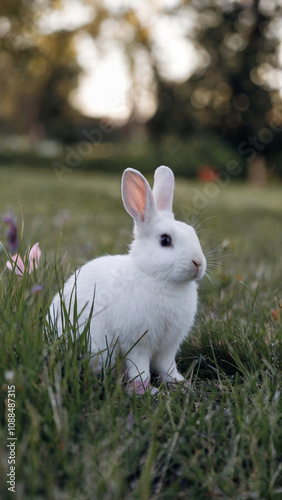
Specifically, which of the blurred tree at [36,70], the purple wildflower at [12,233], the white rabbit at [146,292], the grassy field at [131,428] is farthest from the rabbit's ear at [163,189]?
the blurred tree at [36,70]

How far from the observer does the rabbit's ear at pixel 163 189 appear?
2.56 metres

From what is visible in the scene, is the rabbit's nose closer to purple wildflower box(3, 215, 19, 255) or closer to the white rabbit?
the white rabbit

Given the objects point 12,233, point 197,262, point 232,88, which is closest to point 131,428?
point 197,262

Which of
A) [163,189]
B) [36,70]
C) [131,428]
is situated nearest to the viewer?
[131,428]

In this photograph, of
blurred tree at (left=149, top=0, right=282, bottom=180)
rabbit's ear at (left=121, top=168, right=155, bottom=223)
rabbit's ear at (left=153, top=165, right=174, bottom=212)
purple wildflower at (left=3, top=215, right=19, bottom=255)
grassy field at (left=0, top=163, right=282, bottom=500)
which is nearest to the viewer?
grassy field at (left=0, top=163, right=282, bottom=500)

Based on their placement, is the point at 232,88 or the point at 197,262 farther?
the point at 232,88

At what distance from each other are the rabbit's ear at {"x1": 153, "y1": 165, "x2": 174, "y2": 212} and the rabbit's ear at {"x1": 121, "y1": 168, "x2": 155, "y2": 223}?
140mm

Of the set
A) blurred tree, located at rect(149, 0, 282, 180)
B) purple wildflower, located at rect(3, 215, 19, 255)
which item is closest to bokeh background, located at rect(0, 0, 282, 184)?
blurred tree, located at rect(149, 0, 282, 180)

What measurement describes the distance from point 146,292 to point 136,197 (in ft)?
1.47

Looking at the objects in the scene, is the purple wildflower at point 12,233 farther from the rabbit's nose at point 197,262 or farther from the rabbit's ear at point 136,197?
the rabbit's nose at point 197,262

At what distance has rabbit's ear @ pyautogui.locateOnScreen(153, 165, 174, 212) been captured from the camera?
2.56 m

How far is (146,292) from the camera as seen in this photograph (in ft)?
7.59

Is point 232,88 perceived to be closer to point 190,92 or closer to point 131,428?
point 190,92

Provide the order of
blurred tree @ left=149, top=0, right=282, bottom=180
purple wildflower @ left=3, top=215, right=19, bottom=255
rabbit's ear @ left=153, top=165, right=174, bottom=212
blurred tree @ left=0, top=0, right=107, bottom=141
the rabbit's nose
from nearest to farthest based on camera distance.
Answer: the rabbit's nose
rabbit's ear @ left=153, top=165, right=174, bottom=212
purple wildflower @ left=3, top=215, right=19, bottom=255
blurred tree @ left=0, top=0, right=107, bottom=141
blurred tree @ left=149, top=0, right=282, bottom=180
